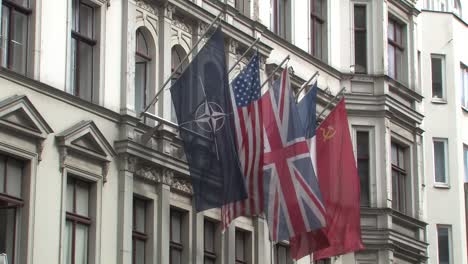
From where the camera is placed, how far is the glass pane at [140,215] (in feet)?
112

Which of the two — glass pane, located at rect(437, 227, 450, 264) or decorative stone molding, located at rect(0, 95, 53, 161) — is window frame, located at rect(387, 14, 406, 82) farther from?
decorative stone molding, located at rect(0, 95, 53, 161)

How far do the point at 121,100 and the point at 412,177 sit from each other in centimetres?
1617

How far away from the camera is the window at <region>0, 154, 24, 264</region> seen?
29.7m

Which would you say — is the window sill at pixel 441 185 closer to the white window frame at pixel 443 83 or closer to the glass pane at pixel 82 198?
the white window frame at pixel 443 83

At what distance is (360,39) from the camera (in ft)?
154

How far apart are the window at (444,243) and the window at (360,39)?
8.78 m

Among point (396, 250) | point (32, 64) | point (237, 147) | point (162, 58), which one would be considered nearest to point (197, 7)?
point (162, 58)

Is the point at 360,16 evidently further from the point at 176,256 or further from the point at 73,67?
the point at 73,67

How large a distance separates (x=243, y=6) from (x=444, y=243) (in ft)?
53.7

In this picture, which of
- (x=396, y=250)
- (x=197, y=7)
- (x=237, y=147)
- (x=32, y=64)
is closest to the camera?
(x=32, y=64)

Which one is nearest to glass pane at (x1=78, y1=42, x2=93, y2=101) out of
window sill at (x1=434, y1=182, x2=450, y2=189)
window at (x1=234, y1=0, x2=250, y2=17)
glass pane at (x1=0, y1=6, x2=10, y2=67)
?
glass pane at (x1=0, y1=6, x2=10, y2=67)

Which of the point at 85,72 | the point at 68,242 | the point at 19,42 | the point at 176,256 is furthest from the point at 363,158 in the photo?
the point at 19,42

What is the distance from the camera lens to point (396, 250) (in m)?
45.0

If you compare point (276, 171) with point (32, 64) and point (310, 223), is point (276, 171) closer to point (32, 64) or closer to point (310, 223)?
point (310, 223)
